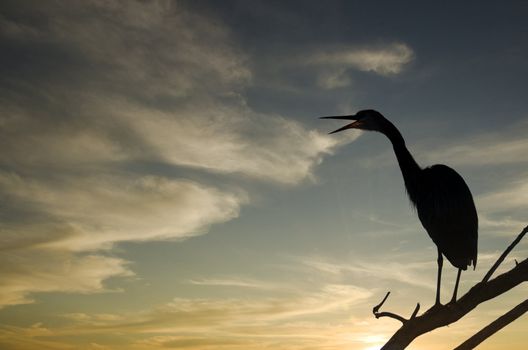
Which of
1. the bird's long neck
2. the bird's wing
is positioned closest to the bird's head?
the bird's long neck

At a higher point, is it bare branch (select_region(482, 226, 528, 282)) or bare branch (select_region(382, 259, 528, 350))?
bare branch (select_region(482, 226, 528, 282))

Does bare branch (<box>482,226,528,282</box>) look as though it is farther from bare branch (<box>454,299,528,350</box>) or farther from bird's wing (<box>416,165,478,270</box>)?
bird's wing (<box>416,165,478,270</box>)

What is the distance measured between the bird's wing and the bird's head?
1.26 m

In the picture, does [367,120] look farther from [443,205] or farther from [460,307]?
[460,307]

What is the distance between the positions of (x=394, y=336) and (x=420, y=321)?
1.59ft

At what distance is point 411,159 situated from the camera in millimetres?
8352

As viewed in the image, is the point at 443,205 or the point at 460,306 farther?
the point at 443,205

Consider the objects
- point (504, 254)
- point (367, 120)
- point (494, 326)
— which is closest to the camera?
point (494, 326)

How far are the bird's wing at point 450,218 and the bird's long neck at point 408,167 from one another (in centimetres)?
12

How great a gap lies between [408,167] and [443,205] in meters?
0.88

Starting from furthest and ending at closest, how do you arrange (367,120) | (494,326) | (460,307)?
(367,120)
(460,307)
(494,326)

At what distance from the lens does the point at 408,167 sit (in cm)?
832

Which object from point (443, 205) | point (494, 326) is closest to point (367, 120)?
point (443, 205)

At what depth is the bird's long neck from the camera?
8305mm
